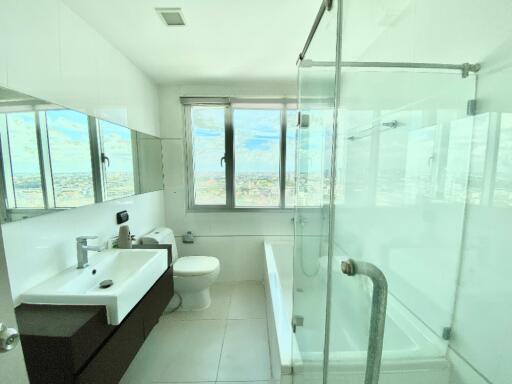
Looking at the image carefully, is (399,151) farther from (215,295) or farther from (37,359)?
(215,295)

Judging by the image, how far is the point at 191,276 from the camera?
2244 millimetres

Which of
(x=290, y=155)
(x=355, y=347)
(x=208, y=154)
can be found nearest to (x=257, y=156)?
(x=290, y=155)

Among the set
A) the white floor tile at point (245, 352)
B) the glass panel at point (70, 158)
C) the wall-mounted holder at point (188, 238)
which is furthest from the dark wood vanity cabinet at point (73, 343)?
the wall-mounted holder at point (188, 238)

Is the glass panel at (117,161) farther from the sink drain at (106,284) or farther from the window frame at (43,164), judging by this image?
the sink drain at (106,284)

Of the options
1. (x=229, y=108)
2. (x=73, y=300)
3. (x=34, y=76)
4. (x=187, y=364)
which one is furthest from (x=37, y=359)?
(x=229, y=108)

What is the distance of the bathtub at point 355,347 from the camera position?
95cm

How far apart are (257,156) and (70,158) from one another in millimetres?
1847

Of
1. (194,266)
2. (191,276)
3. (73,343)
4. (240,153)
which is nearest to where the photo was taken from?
(73,343)

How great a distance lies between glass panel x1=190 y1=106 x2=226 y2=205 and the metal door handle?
2401mm

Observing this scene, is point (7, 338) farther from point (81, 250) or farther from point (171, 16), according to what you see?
point (171, 16)

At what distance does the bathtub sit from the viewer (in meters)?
0.95

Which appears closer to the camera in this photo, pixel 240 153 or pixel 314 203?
pixel 314 203

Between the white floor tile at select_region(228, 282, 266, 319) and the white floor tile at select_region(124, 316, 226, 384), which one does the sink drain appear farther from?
the white floor tile at select_region(228, 282, 266, 319)

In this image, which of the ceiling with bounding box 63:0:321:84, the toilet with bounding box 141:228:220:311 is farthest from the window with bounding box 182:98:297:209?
the toilet with bounding box 141:228:220:311
